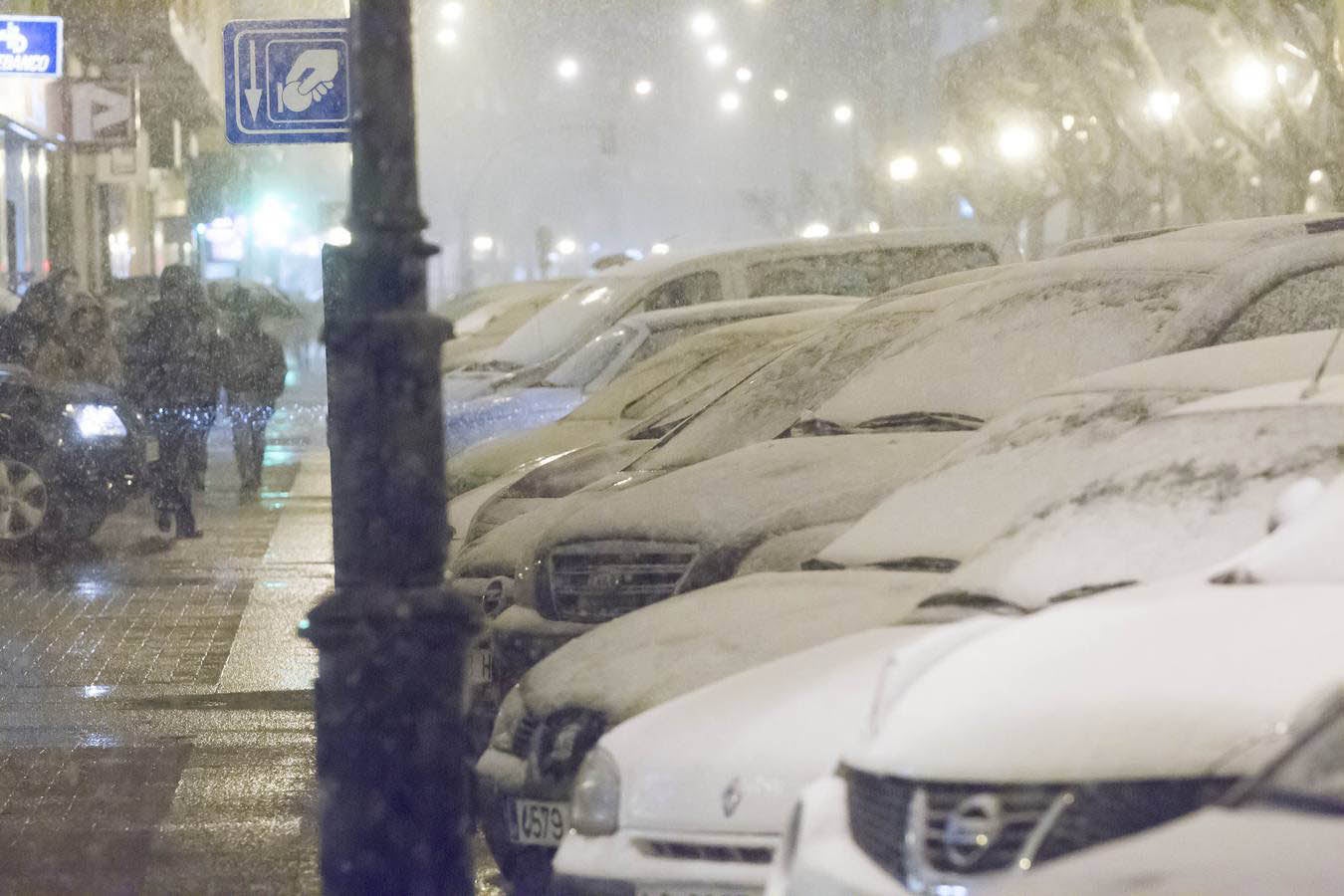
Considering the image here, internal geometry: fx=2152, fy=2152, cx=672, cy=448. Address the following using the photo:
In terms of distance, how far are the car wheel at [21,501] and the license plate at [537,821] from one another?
29.5 feet

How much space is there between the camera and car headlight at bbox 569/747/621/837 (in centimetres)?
442

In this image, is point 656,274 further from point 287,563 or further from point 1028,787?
point 1028,787

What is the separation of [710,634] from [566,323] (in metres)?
11.0

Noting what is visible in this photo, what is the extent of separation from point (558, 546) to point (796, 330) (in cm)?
484

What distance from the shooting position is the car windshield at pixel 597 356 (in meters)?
13.6

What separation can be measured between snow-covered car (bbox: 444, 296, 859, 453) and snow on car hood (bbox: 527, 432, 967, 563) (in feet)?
20.5

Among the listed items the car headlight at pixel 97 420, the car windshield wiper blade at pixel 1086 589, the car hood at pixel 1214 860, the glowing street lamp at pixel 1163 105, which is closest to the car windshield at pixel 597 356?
the car headlight at pixel 97 420

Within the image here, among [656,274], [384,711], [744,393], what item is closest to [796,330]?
[744,393]

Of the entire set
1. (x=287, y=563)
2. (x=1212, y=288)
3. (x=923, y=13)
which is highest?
(x=923, y=13)

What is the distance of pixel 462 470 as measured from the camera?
1078 centimetres

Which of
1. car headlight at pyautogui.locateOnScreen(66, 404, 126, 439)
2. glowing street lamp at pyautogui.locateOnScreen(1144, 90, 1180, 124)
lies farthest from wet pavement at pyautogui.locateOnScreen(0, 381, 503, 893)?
glowing street lamp at pyautogui.locateOnScreen(1144, 90, 1180, 124)

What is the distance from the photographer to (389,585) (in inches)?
181

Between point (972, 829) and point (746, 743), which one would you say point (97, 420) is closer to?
point (746, 743)

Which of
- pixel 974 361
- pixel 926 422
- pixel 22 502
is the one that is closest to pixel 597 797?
pixel 926 422
